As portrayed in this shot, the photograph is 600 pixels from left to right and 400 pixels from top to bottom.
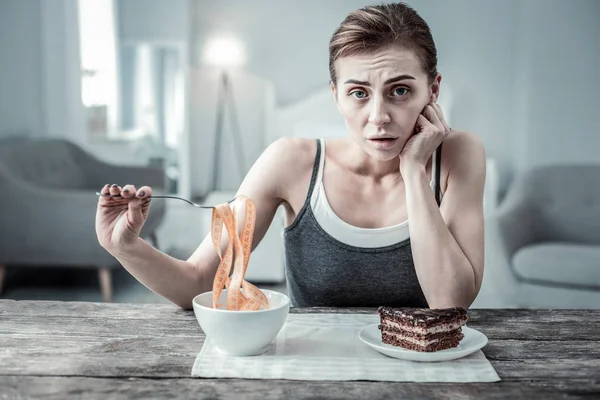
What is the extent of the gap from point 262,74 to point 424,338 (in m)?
2.77

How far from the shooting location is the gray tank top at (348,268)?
1519 millimetres

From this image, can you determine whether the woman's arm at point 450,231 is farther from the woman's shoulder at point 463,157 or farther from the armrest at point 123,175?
the armrest at point 123,175

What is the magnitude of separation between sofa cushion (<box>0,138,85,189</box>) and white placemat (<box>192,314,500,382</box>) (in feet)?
8.90

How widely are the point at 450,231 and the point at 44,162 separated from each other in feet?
8.84

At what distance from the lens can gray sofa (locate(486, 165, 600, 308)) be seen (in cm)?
327

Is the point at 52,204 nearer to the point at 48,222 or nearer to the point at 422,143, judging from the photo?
the point at 48,222

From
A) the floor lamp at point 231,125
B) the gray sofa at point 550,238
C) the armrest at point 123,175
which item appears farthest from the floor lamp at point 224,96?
the gray sofa at point 550,238

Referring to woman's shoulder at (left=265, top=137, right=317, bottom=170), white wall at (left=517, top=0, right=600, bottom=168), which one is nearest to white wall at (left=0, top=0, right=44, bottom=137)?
woman's shoulder at (left=265, top=137, right=317, bottom=170)

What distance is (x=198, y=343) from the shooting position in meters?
1.11

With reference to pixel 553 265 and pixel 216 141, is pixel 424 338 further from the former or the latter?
pixel 216 141

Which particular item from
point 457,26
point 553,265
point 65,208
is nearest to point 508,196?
point 553,265

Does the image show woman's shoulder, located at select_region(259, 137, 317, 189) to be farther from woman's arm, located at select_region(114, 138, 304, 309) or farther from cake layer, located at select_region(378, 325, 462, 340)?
cake layer, located at select_region(378, 325, 462, 340)

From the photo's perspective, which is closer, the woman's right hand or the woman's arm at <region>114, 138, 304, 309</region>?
the woman's right hand

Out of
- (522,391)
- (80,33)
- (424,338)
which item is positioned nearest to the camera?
(522,391)
